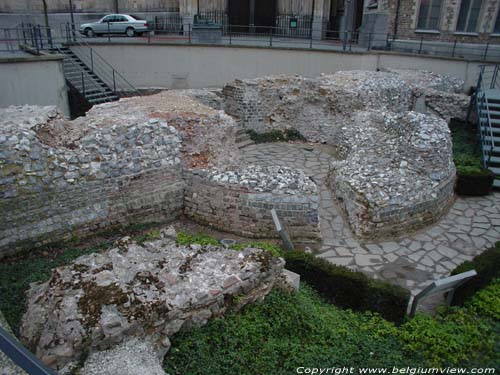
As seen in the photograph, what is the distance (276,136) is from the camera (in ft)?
47.0

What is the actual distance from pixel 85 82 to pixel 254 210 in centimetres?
1076

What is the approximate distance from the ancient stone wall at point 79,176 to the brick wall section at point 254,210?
804 mm

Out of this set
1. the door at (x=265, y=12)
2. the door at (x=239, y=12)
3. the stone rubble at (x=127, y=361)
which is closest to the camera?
the stone rubble at (x=127, y=361)

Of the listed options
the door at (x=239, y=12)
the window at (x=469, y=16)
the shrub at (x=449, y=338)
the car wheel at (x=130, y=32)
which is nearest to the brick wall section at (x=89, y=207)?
the shrub at (x=449, y=338)

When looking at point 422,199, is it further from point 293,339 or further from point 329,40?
point 329,40

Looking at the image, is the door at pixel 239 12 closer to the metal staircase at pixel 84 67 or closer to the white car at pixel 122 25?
the white car at pixel 122 25

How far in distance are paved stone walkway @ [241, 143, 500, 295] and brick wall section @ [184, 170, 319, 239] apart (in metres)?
0.65

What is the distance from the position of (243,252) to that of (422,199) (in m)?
4.65

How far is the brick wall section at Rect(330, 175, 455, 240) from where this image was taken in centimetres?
812

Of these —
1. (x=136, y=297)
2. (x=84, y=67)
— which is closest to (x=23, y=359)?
(x=136, y=297)

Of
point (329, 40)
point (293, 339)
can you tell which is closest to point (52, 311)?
point (293, 339)

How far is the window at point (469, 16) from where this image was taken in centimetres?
1809

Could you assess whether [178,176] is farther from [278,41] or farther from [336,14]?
[336,14]

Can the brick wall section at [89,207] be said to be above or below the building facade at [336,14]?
below
